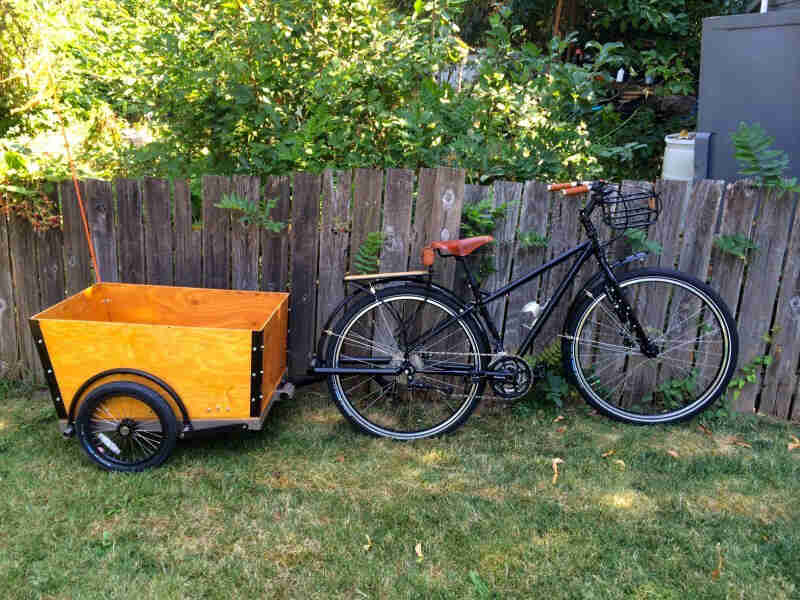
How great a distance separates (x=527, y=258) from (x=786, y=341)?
148 cm

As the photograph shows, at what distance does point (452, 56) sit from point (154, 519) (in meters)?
3.19

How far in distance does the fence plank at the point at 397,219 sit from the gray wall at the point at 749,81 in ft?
8.60

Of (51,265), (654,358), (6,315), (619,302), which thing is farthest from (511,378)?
(6,315)

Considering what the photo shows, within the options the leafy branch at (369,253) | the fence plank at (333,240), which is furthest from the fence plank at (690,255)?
the fence plank at (333,240)

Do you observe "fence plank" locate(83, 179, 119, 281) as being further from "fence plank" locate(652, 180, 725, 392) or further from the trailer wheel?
"fence plank" locate(652, 180, 725, 392)

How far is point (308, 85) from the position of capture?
13.3 ft

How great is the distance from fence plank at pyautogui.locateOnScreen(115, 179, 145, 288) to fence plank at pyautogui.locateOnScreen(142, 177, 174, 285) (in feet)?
0.11

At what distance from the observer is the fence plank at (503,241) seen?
149 inches

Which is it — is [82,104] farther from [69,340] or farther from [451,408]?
[451,408]

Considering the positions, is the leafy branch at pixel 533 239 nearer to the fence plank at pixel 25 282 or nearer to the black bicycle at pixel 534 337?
the black bicycle at pixel 534 337

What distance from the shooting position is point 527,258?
3.88 meters

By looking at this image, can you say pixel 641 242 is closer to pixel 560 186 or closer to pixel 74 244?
pixel 560 186

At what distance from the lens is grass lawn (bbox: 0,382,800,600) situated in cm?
252

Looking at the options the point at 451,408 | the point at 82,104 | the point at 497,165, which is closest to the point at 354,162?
the point at 497,165
